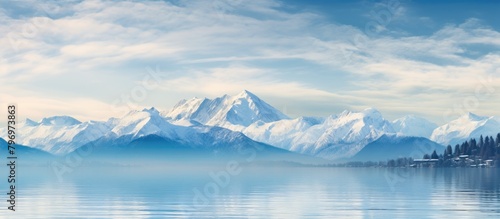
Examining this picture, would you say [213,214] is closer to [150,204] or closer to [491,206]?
[150,204]

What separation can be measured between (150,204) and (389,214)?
3601 centimetres

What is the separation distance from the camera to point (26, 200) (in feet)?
379

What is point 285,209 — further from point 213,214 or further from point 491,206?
point 491,206

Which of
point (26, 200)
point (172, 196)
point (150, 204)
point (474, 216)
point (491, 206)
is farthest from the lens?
point (172, 196)

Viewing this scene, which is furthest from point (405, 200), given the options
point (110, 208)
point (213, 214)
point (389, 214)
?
point (110, 208)

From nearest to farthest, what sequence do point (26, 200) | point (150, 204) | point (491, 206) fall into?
point (491, 206) → point (150, 204) → point (26, 200)

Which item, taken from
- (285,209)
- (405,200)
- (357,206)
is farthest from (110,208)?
(405,200)

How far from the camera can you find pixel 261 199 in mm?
116688

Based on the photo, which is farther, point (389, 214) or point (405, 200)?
point (405, 200)

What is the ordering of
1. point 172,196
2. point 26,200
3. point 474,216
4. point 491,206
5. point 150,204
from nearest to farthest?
1. point 474,216
2. point 491,206
3. point 150,204
4. point 26,200
5. point 172,196

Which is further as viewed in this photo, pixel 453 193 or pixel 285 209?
pixel 453 193

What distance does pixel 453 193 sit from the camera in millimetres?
125812

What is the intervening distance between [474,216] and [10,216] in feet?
179

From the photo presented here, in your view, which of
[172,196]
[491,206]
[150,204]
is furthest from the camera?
[172,196]
